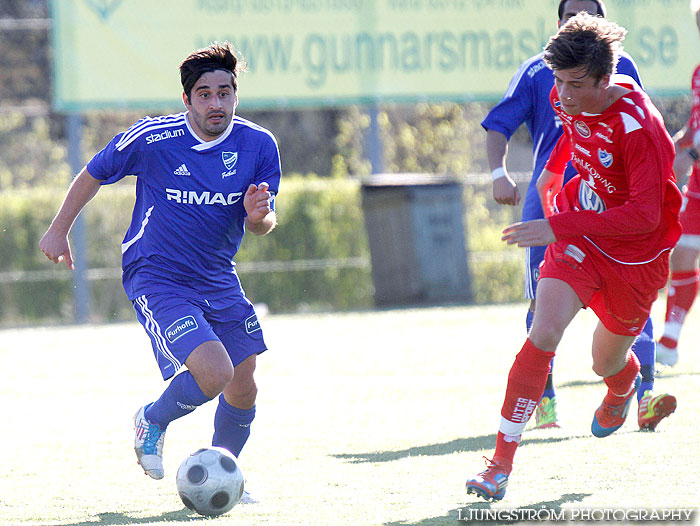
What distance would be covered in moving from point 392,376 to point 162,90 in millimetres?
6849

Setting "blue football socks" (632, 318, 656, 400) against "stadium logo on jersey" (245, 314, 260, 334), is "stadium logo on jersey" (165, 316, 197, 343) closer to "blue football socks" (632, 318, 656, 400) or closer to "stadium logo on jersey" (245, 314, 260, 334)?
"stadium logo on jersey" (245, 314, 260, 334)

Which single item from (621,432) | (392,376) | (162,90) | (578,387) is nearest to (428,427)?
(621,432)

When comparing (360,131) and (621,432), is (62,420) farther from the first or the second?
(360,131)

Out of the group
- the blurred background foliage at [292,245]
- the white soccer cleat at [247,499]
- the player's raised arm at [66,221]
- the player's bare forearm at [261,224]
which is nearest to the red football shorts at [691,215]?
the player's bare forearm at [261,224]

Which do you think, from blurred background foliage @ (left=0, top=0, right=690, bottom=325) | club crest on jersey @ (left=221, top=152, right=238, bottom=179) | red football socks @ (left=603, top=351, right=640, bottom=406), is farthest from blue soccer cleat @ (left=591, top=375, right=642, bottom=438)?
blurred background foliage @ (left=0, top=0, right=690, bottom=325)

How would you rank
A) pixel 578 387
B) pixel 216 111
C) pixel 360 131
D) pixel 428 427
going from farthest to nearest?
pixel 360 131
pixel 578 387
pixel 428 427
pixel 216 111

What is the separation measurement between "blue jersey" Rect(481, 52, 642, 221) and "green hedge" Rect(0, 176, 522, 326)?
28.4 feet

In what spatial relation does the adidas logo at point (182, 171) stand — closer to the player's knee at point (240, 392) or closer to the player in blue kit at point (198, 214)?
the player in blue kit at point (198, 214)

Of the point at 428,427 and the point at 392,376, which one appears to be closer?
the point at 428,427

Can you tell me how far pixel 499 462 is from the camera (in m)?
4.42

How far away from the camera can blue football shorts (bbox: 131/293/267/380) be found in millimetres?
4691

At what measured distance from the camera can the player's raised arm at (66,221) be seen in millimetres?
4953

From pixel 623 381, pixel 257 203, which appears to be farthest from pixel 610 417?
pixel 257 203

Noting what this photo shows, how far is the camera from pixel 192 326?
15.4ft
